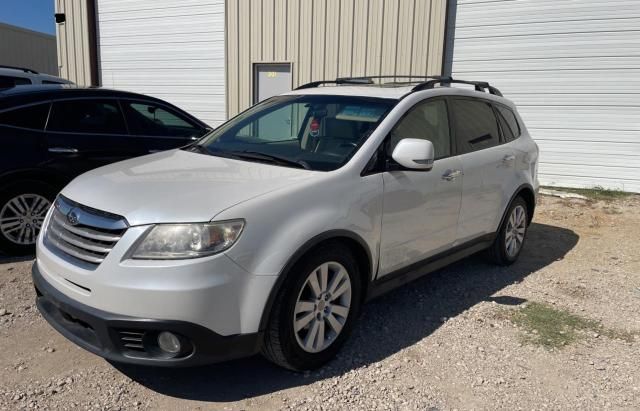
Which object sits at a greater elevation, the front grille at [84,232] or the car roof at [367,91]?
the car roof at [367,91]

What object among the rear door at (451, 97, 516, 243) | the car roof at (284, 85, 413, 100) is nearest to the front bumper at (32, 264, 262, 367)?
the car roof at (284, 85, 413, 100)

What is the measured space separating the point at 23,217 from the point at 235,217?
329cm

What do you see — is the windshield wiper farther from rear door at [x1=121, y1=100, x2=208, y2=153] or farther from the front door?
rear door at [x1=121, y1=100, x2=208, y2=153]

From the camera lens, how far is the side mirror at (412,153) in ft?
11.4

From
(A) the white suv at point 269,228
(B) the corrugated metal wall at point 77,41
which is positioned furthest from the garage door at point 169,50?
(A) the white suv at point 269,228

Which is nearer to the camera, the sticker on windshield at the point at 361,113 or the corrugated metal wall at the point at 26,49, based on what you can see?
the sticker on windshield at the point at 361,113

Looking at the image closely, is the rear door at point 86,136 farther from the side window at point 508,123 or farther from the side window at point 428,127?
the side window at point 508,123

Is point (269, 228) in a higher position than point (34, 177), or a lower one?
higher

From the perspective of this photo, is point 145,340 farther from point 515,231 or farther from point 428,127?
point 515,231

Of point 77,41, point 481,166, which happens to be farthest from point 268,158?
point 77,41

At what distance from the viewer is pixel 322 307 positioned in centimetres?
321

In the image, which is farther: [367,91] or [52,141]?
[52,141]

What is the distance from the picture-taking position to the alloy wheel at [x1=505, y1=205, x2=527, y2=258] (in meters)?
5.27

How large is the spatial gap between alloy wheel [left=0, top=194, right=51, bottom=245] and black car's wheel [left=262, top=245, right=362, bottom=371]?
10.6 feet
